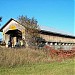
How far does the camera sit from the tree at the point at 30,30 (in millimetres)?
35909

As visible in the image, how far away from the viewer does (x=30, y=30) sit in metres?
35.7

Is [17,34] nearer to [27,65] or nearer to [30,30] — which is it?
[30,30]

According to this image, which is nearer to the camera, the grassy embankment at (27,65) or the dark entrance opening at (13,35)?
the grassy embankment at (27,65)

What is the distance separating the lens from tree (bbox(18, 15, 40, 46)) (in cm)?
3591

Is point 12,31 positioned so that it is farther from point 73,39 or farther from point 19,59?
point 19,59

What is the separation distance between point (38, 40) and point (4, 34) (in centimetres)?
844

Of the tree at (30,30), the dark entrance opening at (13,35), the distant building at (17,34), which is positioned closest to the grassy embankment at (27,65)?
the tree at (30,30)

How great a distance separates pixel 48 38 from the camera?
4319cm

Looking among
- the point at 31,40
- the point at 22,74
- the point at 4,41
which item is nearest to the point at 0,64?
the point at 22,74

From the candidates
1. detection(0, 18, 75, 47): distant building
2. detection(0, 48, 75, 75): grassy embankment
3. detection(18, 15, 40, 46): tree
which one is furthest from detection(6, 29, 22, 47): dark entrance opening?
detection(0, 48, 75, 75): grassy embankment

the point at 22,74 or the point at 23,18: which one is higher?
the point at 23,18

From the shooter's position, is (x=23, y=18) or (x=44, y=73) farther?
(x=23, y=18)

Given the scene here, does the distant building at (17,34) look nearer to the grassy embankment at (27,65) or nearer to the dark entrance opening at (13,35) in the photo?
the dark entrance opening at (13,35)

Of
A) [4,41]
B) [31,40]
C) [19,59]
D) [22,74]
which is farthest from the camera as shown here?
[4,41]
